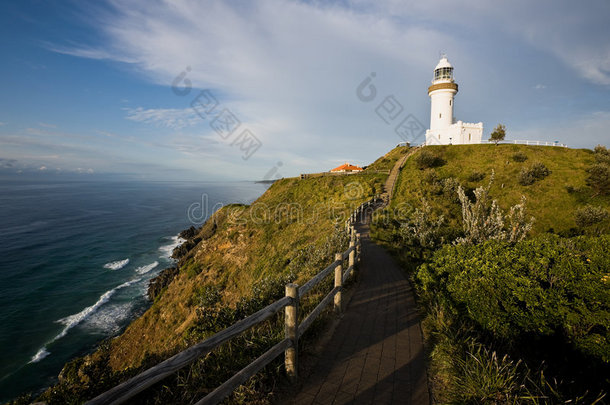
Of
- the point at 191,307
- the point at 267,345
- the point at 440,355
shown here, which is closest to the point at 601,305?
the point at 440,355

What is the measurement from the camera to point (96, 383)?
3791 mm

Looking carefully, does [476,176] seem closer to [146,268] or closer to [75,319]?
[146,268]

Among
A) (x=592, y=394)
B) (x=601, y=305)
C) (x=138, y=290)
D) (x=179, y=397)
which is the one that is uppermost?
(x=601, y=305)

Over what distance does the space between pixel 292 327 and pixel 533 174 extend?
39270 millimetres

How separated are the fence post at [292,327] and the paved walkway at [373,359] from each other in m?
0.31

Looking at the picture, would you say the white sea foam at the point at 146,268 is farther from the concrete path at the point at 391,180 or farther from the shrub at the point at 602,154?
the shrub at the point at 602,154

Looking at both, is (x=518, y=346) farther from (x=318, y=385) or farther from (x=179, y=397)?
(x=179, y=397)

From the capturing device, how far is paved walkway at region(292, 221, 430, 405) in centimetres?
405

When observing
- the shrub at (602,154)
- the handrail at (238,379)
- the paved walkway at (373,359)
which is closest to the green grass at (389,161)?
the shrub at (602,154)

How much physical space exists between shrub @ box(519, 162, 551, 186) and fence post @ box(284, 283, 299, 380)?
37631mm

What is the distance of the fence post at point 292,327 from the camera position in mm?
4129

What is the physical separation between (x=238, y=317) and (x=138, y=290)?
29.6m

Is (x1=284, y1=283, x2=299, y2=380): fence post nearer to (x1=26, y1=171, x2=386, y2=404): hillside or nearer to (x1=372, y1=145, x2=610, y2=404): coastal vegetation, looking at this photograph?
(x1=26, y1=171, x2=386, y2=404): hillside

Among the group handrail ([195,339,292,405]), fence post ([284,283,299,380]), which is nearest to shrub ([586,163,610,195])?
fence post ([284,283,299,380])
